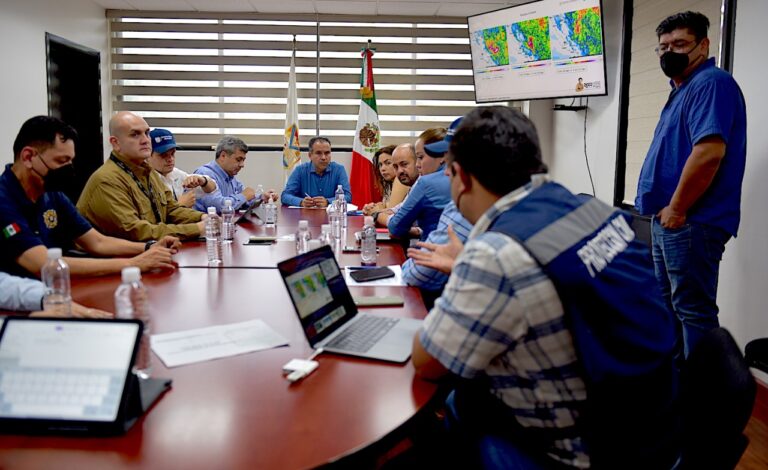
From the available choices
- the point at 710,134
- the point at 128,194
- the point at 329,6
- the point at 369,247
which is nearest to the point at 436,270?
the point at 369,247

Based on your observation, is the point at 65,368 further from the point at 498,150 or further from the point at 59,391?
the point at 498,150

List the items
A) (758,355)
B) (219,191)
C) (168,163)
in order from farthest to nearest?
(219,191)
(168,163)
(758,355)

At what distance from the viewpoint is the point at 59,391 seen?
977mm

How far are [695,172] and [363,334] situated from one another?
5.74 ft

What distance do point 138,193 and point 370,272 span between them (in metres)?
1.54

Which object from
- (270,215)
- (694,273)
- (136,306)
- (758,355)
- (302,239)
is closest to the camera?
(136,306)

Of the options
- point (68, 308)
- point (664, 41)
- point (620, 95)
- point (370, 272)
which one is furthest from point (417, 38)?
point (68, 308)

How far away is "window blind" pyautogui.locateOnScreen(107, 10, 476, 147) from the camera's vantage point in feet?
20.8

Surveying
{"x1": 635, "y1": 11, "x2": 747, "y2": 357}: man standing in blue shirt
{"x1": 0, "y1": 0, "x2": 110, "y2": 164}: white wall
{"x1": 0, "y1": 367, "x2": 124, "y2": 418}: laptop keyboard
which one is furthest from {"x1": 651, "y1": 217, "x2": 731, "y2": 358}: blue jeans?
{"x1": 0, "y1": 0, "x2": 110, "y2": 164}: white wall

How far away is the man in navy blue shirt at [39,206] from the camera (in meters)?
1.95

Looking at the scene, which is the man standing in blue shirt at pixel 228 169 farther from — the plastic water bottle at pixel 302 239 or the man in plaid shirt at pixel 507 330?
the man in plaid shirt at pixel 507 330

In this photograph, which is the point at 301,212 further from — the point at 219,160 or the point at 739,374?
the point at 739,374

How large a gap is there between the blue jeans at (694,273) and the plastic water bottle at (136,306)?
220 centimetres

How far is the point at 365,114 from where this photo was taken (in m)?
6.25
